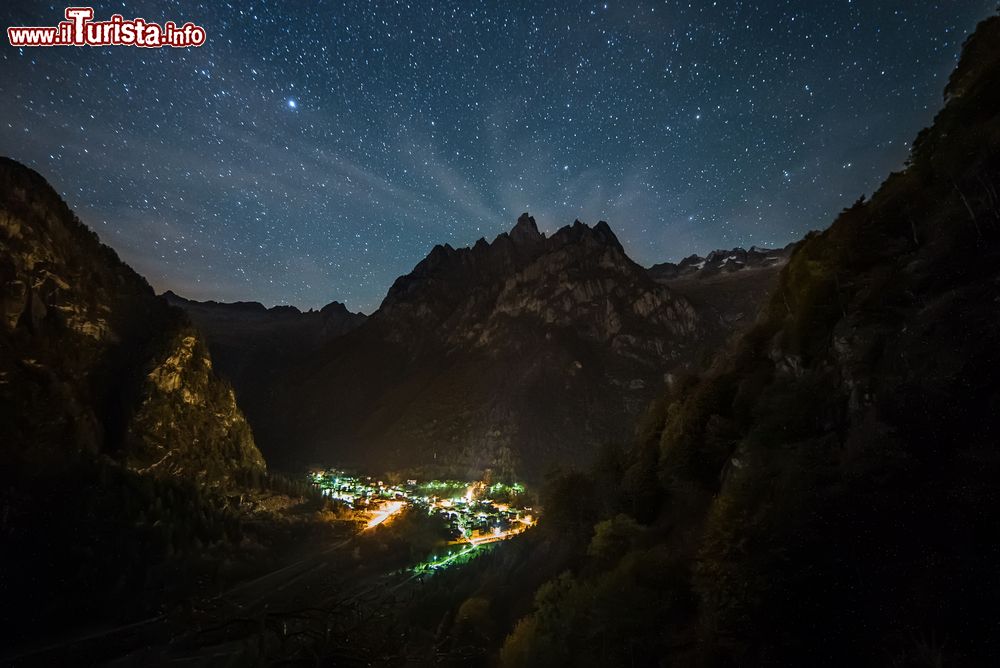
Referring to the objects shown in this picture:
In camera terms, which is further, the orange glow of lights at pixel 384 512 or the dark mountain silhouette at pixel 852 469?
the orange glow of lights at pixel 384 512

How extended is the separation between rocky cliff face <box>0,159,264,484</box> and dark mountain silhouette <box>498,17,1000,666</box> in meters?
117

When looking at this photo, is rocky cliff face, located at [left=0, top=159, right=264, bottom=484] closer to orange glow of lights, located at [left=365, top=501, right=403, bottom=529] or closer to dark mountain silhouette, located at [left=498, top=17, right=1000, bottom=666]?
orange glow of lights, located at [left=365, top=501, right=403, bottom=529]

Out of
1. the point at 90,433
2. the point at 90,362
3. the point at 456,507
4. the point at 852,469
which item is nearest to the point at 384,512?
the point at 456,507

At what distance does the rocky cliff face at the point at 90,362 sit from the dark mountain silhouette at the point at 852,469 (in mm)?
117224

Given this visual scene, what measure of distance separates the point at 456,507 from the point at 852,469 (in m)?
157

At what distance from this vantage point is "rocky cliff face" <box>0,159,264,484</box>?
102 m

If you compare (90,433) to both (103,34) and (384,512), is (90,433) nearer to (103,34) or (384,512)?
(384,512)

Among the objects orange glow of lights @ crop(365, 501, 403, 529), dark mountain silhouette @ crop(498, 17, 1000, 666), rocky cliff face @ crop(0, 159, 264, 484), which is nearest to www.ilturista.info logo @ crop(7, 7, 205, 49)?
dark mountain silhouette @ crop(498, 17, 1000, 666)

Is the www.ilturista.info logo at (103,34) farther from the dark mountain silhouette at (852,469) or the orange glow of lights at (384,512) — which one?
the orange glow of lights at (384,512)

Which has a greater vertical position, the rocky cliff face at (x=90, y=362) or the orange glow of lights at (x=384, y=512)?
the rocky cliff face at (x=90, y=362)

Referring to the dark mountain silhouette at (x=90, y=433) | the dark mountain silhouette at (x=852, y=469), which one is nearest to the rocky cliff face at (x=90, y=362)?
the dark mountain silhouette at (x=90, y=433)

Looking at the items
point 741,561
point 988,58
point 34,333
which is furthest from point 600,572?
point 34,333

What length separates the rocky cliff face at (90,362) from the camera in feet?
335

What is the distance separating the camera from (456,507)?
164 metres
